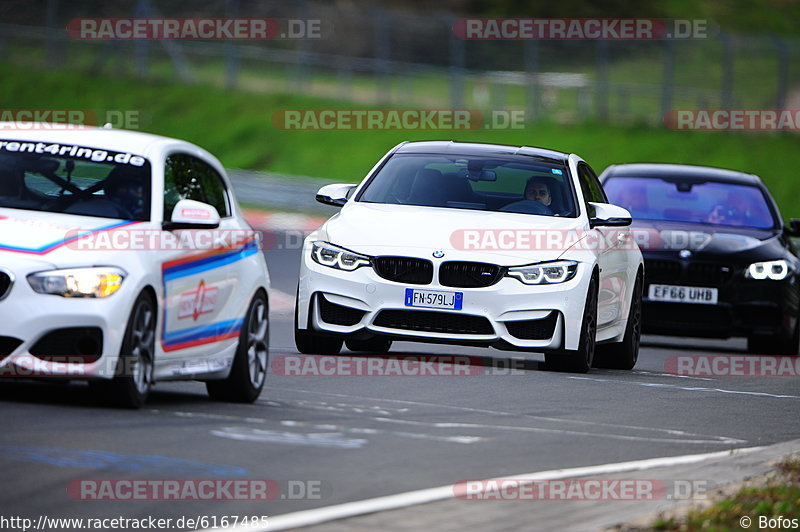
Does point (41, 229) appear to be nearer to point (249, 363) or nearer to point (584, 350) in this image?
point (249, 363)

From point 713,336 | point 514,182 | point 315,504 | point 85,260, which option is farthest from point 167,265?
point 713,336

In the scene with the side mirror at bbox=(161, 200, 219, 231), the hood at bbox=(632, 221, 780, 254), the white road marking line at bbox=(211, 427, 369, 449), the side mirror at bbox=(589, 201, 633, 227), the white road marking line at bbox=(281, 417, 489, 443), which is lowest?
the white road marking line at bbox=(281, 417, 489, 443)

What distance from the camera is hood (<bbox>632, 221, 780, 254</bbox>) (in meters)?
18.2

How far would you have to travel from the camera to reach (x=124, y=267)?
397 inches

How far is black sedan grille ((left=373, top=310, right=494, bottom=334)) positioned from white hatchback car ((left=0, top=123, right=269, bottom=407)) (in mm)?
2134

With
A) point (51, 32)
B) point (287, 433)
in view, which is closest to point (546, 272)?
point (287, 433)

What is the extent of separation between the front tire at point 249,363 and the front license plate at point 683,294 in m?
7.01

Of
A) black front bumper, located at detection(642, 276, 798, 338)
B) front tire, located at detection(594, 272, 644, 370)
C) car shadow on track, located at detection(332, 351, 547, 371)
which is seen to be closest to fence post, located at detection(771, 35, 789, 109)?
black front bumper, located at detection(642, 276, 798, 338)

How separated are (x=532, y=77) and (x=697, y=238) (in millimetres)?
27300

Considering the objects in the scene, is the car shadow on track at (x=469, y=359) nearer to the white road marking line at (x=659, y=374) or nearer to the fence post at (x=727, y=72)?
the white road marking line at (x=659, y=374)

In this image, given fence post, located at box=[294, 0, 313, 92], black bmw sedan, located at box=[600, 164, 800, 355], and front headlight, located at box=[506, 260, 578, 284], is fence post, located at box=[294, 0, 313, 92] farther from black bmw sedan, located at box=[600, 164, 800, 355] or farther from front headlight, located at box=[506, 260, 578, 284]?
front headlight, located at box=[506, 260, 578, 284]

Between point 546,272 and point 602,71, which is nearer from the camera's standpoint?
point 546,272

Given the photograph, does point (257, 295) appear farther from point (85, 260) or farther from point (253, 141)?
point (253, 141)

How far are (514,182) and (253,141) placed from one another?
3449 centimetres
